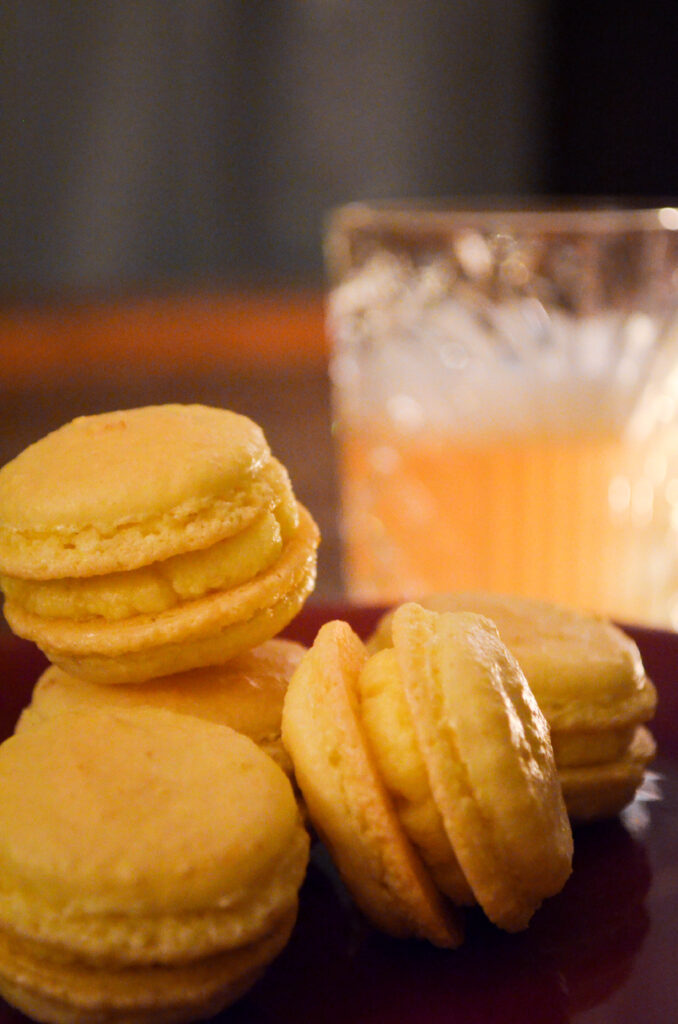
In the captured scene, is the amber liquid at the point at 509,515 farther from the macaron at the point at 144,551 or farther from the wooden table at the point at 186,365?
the macaron at the point at 144,551

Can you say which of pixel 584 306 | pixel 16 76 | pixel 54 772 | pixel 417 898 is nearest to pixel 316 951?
pixel 417 898

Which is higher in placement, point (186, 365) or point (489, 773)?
point (489, 773)

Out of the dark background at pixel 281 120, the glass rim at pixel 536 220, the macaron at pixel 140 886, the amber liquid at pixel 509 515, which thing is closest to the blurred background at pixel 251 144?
the dark background at pixel 281 120

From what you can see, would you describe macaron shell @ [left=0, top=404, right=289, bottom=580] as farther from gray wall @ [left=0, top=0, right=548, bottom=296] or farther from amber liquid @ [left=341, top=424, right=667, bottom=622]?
gray wall @ [left=0, top=0, right=548, bottom=296]

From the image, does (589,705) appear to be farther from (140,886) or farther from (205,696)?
(140,886)

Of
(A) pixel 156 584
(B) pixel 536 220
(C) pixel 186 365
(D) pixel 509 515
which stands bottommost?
(C) pixel 186 365

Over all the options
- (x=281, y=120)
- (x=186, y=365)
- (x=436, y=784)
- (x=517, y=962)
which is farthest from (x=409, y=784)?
(x=281, y=120)
